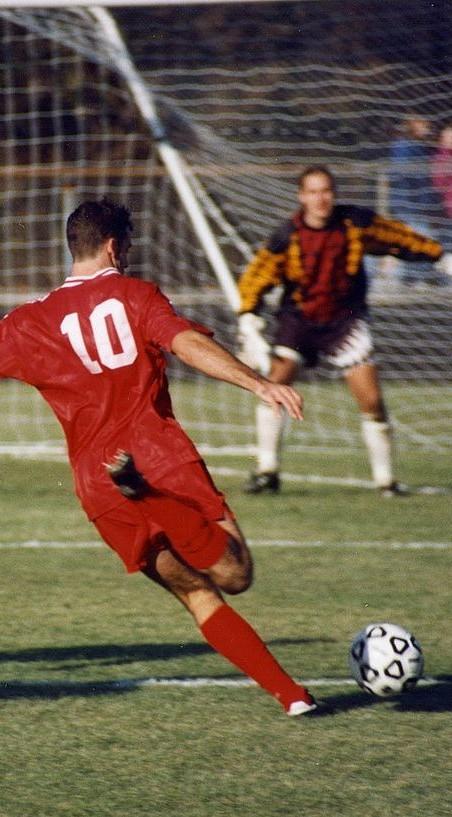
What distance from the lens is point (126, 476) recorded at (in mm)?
4438

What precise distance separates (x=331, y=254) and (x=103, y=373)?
479 centimetres

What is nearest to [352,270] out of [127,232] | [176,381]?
[127,232]

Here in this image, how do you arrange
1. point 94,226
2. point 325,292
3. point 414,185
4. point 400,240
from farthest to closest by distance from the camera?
point 414,185 → point 325,292 → point 400,240 → point 94,226

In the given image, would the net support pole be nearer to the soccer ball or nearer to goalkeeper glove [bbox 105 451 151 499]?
the soccer ball

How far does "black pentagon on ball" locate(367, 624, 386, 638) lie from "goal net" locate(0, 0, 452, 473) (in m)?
5.60

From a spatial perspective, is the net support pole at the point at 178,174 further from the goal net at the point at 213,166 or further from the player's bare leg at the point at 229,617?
the player's bare leg at the point at 229,617

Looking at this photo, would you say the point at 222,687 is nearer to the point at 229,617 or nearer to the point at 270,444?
the point at 229,617

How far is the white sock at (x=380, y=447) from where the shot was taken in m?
9.37

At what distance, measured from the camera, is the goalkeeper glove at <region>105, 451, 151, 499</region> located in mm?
4414

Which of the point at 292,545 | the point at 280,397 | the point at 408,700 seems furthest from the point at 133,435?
the point at 292,545

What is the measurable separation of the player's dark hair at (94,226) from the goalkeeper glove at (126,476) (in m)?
0.66

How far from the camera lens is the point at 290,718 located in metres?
4.70

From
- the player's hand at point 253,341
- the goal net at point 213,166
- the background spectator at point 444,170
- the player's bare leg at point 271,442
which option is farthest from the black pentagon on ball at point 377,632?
the background spectator at point 444,170

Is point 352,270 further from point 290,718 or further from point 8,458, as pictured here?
point 290,718
